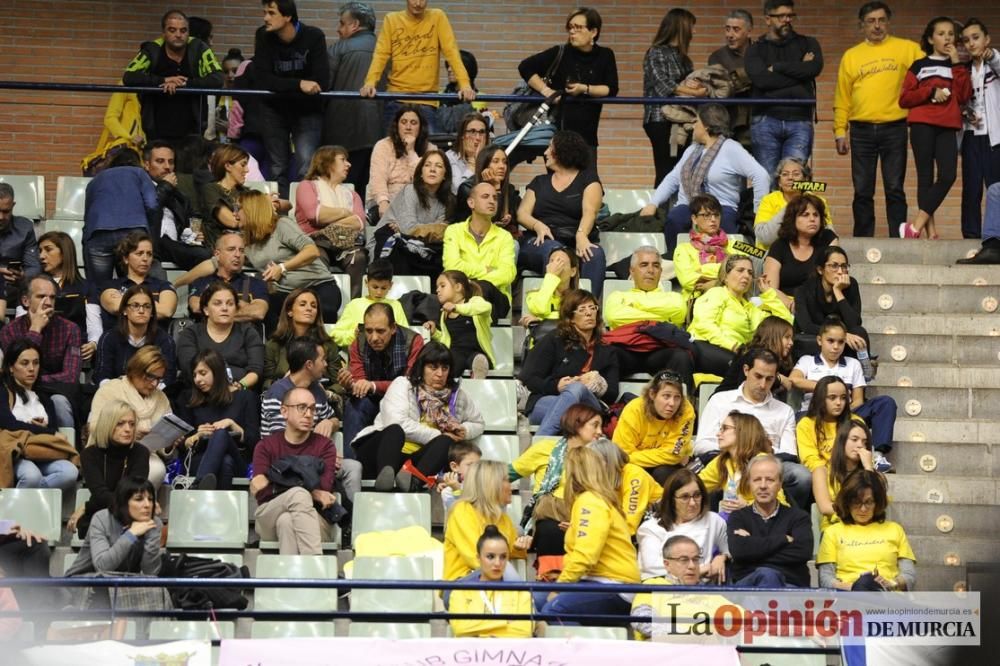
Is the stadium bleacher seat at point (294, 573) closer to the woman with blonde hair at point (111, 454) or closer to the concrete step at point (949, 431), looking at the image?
the woman with blonde hair at point (111, 454)

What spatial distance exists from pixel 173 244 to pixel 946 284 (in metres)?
4.99

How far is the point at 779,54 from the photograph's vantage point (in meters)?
13.5

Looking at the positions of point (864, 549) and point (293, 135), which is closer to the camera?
point (864, 549)

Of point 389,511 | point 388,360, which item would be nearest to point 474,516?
point 389,511

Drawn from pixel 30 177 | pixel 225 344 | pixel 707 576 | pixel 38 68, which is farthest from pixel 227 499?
pixel 38 68

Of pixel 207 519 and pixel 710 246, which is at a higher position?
pixel 710 246

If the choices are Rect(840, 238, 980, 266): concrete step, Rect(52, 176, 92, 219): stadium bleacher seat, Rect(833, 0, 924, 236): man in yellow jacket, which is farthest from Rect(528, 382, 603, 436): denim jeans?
Rect(52, 176, 92, 219): stadium bleacher seat

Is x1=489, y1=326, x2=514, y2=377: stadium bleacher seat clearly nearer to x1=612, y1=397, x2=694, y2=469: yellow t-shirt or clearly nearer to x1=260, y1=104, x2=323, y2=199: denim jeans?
x1=612, y1=397, x2=694, y2=469: yellow t-shirt

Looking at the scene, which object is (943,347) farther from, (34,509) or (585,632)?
(34,509)

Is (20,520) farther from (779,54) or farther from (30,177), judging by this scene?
(779,54)

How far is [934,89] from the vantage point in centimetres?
1283

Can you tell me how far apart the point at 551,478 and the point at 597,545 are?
3.03 feet

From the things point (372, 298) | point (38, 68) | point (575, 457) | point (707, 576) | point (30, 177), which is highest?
point (38, 68)

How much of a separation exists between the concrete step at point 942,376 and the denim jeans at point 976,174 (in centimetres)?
160
